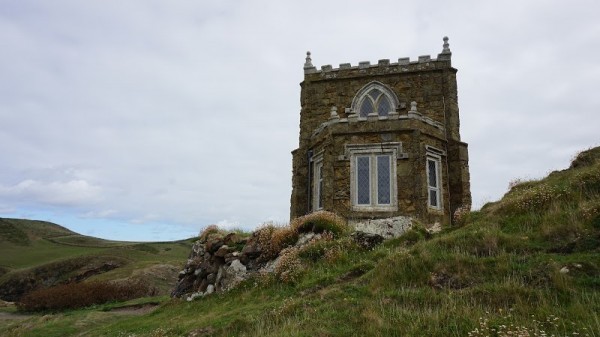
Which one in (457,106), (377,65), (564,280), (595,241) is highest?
(377,65)

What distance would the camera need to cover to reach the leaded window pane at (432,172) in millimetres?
18325

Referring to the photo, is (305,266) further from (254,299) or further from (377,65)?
(377,65)

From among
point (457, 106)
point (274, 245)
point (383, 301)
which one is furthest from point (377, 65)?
point (383, 301)

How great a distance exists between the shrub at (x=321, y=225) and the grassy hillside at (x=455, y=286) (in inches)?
43.0

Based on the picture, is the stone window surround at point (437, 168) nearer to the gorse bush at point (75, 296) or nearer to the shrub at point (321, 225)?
the shrub at point (321, 225)

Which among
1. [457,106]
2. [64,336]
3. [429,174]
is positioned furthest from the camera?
[457,106]

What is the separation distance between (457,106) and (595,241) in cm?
1324

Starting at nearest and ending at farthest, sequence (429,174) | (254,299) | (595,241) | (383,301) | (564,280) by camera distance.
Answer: (564,280) < (383,301) < (595,241) < (254,299) < (429,174)

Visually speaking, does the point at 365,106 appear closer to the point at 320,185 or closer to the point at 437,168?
the point at 437,168

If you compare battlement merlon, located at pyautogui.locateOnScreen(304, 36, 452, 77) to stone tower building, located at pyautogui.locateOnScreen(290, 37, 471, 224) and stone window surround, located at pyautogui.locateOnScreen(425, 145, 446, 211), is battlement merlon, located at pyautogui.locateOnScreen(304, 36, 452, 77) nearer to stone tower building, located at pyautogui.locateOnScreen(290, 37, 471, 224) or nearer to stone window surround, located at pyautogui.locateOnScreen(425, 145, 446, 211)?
stone tower building, located at pyautogui.locateOnScreen(290, 37, 471, 224)

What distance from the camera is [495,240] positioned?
954 centimetres

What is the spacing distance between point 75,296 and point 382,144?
16195 millimetres

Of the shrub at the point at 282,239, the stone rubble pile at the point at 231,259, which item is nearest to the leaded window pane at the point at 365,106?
the stone rubble pile at the point at 231,259

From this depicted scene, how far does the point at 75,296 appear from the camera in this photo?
21172 millimetres
